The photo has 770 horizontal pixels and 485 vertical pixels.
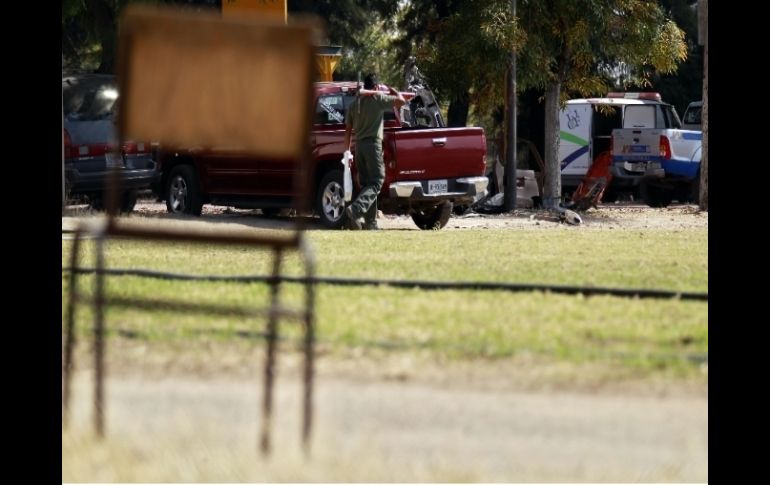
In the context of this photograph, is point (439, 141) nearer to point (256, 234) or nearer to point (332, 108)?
point (332, 108)

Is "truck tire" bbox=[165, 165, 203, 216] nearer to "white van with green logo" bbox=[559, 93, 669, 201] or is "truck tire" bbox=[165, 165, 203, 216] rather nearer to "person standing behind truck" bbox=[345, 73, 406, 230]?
"person standing behind truck" bbox=[345, 73, 406, 230]

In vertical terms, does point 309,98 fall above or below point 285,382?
above

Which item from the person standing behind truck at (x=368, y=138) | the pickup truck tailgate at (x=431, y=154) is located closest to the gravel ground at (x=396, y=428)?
the person standing behind truck at (x=368, y=138)

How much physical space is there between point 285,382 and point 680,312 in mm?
2810

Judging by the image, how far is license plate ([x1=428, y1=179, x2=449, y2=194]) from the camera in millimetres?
17969

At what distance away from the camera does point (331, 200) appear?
18.1m

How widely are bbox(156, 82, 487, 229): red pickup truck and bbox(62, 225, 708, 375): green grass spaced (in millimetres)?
3849

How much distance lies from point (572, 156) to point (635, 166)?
2369 millimetres

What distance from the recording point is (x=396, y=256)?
12914 millimetres
